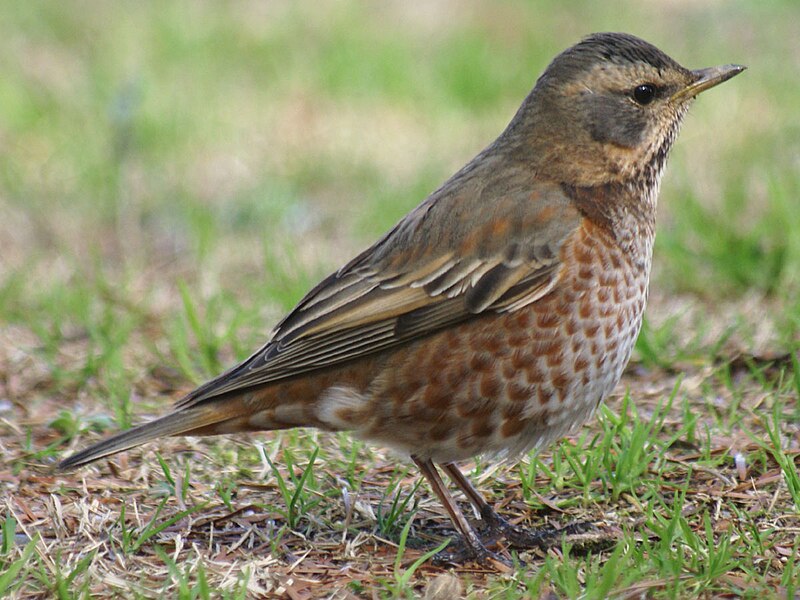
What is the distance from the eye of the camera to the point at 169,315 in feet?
24.3

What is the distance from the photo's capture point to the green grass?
448cm

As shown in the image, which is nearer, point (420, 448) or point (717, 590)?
point (717, 590)

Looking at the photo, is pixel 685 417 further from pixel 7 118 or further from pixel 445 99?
pixel 7 118

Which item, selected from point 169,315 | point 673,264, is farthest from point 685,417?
point 169,315

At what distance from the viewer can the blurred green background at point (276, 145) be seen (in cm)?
735

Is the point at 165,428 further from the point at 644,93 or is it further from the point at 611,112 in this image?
the point at 644,93

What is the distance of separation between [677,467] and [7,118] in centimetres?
744

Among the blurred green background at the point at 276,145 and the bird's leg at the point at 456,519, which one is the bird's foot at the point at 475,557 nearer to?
the bird's leg at the point at 456,519

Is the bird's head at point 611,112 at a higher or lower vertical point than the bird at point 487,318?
higher

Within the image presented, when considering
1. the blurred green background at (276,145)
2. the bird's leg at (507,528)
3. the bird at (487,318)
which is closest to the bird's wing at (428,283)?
the bird at (487,318)

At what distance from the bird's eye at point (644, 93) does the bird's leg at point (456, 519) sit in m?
1.77

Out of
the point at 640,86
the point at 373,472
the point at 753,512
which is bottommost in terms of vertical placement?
the point at 753,512

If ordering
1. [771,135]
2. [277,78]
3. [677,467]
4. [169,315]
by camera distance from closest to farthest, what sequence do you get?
[677,467] → [169,315] → [771,135] → [277,78]

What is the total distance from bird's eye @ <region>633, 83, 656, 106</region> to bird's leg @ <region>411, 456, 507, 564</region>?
1773mm
